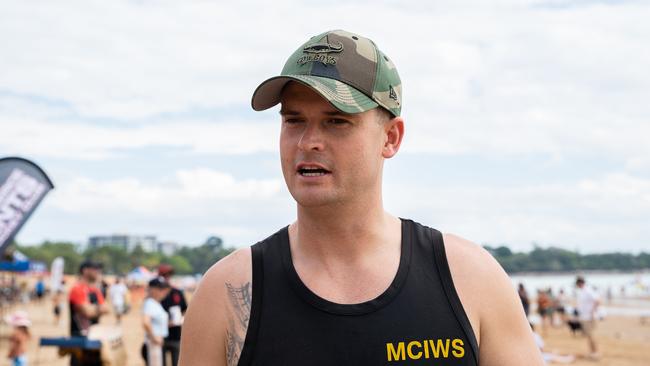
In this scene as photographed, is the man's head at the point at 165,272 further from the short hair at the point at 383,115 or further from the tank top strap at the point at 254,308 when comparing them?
the short hair at the point at 383,115

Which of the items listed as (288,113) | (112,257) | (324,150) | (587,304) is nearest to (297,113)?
(288,113)

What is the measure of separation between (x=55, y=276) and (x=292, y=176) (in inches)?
956

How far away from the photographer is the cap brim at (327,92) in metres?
1.80

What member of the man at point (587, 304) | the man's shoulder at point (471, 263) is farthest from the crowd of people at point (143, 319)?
the man at point (587, 304)

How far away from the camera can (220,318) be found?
195 centimetres

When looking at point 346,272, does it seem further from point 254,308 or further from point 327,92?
point 327,92

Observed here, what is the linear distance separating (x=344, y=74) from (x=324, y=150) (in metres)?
0.22

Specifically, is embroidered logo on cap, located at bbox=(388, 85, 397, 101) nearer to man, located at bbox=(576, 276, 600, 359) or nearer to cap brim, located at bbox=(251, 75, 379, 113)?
cap brim, located at bbox=(251, 75, 379, 113)

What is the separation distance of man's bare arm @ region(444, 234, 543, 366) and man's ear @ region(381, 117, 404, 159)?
11.9 inches

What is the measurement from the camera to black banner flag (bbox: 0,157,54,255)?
29.6 ft

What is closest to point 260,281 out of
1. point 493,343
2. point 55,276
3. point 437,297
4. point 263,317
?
point 263,317

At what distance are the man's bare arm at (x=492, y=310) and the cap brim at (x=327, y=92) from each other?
49cm

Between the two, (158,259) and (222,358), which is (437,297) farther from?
(158,259)

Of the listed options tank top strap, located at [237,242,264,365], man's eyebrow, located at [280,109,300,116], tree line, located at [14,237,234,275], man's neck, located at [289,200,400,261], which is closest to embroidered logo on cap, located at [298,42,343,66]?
man's eyebrow, located at [280,109,300,116]
